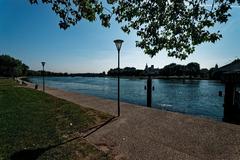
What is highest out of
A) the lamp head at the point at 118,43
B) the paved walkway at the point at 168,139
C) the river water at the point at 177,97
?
the lamp head at the point at 118,43

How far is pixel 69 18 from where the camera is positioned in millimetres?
5445

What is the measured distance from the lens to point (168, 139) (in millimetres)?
7812

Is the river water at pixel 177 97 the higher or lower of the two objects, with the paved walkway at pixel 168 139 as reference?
lower

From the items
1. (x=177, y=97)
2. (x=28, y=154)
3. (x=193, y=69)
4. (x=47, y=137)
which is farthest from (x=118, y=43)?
(x=193, y=69)

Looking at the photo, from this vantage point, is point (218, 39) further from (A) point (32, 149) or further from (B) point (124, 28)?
(A) point (32, 149)

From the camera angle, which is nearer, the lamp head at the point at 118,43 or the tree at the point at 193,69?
the lamp head at the point at 118,43

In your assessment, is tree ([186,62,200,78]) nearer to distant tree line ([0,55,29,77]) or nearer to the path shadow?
distant tree line ([0,55,29,77])

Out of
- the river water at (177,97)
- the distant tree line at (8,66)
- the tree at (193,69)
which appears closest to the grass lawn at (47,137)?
the river water at (177,97)

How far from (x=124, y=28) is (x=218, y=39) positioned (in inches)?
108

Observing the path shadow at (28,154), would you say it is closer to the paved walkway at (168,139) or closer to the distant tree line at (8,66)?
the paved walkway at (168,139)

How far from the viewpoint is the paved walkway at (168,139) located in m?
6.45

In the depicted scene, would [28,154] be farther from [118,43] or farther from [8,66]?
[8,66]

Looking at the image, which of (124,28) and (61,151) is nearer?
(61,151)

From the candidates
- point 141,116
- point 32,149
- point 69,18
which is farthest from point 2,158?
point 141,116
